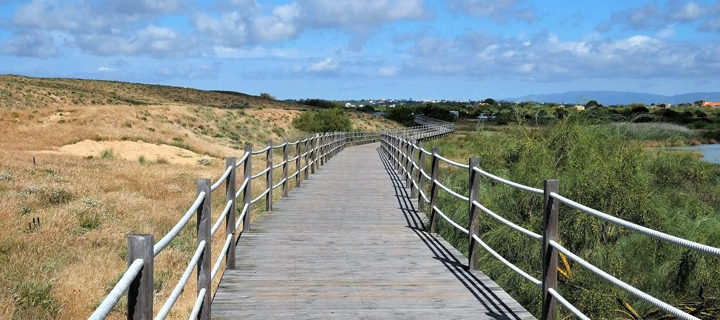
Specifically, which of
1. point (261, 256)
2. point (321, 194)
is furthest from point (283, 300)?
point (321, 194)

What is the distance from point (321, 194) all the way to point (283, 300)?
31.1ft

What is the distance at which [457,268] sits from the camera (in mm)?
7895

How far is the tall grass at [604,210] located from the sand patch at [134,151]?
21.0m

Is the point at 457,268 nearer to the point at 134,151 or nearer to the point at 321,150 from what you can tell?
the point at 321,150

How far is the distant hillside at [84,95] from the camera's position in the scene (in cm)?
6900

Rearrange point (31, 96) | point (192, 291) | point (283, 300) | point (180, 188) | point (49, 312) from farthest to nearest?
point (31, 96), point (180, 188), point (192, 291), point (49, 312), point (283, 300)

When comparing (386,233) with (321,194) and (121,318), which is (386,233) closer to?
(121,318)

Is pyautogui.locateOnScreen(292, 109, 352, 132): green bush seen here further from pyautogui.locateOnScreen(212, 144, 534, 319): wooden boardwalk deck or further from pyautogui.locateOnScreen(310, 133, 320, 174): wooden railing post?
pyautogui.locateOnScreen(212, 144, 534, 319): wooden boardwalk deck

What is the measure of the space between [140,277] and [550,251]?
3224 mm

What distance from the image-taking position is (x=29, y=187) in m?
15.5

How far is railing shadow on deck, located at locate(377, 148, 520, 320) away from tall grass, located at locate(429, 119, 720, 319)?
2.18 feet

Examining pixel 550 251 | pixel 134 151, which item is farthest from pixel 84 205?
pixel 134 151

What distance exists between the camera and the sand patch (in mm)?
33734

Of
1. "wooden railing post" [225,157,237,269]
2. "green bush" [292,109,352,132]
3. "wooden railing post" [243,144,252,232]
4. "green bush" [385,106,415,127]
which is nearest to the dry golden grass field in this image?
"wooden railing post" [225,157,237,269]
